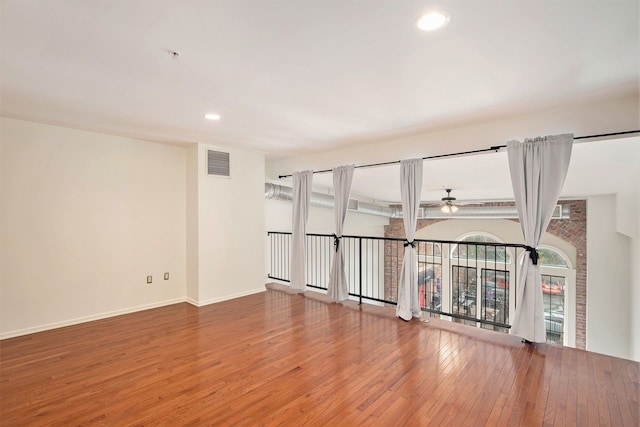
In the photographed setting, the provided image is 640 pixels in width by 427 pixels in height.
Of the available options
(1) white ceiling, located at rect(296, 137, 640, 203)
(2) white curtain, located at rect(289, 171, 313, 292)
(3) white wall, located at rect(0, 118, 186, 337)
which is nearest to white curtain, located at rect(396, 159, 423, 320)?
(1) white ceiling, located at rect(296, 137, 640, 203)

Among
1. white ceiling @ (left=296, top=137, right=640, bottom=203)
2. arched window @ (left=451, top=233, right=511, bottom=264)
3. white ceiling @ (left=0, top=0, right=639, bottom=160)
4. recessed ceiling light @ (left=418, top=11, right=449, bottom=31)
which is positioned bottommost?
arched window @ (left=451, top=233, right=511, bottom=264)

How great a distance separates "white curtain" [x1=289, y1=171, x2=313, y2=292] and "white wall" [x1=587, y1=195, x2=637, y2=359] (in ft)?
19.0

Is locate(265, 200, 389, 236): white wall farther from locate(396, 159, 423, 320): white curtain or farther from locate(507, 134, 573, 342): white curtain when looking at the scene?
locate(507, 134, 573, 342): white curtain

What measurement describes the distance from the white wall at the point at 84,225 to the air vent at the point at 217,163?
484mm

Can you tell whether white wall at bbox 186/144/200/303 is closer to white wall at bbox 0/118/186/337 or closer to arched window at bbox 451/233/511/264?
white wall at bbox 0/118/186/337

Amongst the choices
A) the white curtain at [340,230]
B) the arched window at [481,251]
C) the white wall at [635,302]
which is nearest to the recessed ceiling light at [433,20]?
the white curtain at [340,230]

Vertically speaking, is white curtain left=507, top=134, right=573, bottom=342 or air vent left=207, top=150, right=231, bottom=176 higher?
air vent left=207, top=150, right=231, bottom=176

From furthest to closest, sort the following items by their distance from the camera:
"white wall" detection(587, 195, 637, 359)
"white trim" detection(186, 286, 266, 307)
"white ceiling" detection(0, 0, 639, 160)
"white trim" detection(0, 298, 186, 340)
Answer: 1. "white wall" detection(587, 195, 637, 359)
2. "white trim" detection(186, 286, 266, 307)
3. "white trim" detection(0, 298, 186, 340)
4. "white ceiling" detection(0, 0, 639, 160)

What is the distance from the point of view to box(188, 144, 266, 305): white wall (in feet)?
15.2

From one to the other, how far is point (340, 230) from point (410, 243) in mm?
1224

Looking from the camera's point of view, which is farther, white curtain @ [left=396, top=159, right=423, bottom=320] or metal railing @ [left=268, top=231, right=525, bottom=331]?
metal railing @ [left=268, top=231, right=525, bottom=331]

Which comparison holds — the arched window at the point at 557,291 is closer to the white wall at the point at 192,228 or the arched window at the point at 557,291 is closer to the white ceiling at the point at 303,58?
the white ceiling at the point at 303,58

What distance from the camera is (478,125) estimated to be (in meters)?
3.54

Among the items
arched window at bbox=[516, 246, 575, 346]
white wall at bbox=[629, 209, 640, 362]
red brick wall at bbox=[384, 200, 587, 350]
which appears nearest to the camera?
white wall at bbox=[629, 209, 640, 362]
